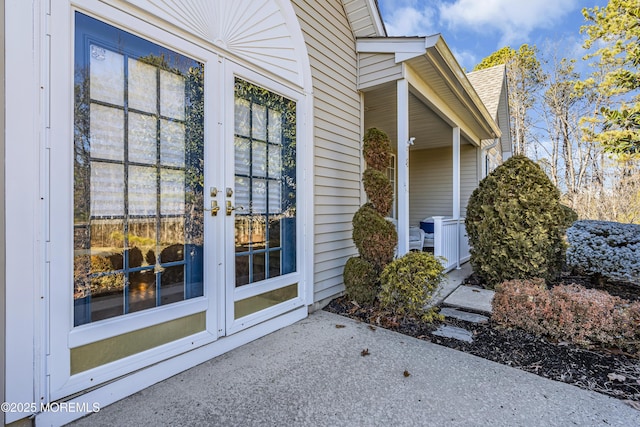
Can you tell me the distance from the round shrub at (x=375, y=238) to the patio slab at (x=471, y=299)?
1010 mm

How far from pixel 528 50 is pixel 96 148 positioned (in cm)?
2046

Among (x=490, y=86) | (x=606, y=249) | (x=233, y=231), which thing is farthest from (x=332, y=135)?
(x=490, y=86)

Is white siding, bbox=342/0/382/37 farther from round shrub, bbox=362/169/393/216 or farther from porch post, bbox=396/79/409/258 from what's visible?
round shrub, bbox=362/169/393/216

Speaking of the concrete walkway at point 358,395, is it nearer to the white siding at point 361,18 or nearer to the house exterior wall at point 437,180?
the white siding at point 361,18

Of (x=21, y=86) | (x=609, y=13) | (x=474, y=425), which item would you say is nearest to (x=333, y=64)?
(x=21, y=86)

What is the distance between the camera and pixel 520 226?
3951mm

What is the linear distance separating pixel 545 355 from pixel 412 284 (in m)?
1.14

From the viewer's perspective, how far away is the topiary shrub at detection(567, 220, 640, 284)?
3543mm

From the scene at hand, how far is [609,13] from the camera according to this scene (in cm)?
1077

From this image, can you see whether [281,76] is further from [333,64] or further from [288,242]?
[288,242]

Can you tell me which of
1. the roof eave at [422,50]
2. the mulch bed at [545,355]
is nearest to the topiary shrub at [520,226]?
the mulch bed at [545,355]

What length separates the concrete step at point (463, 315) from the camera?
10.3 ft

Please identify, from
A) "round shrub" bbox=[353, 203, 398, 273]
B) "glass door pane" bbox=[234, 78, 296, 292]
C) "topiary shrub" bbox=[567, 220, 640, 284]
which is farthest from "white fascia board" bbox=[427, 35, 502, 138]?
"topiary shrub" bbox=[567, 220, 640, 284]

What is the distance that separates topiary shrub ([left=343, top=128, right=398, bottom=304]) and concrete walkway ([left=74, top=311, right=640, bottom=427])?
961 millimetres
